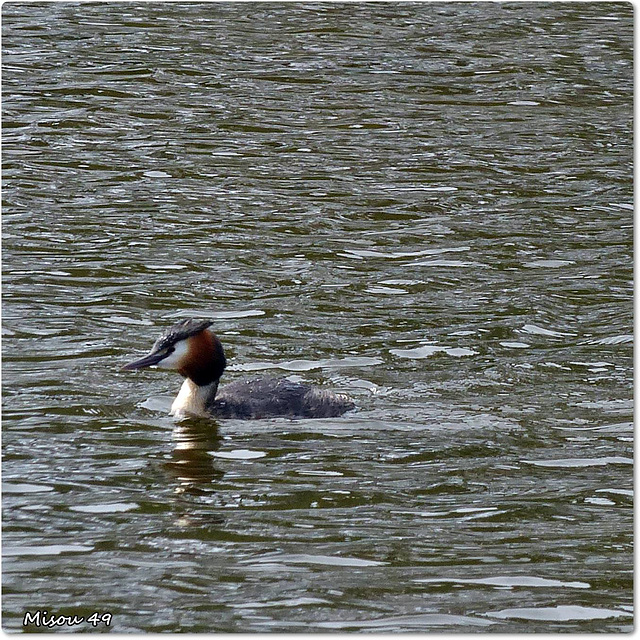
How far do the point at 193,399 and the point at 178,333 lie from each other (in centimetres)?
48

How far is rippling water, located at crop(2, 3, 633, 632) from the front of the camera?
7355 mm

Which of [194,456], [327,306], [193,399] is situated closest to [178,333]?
[193,399]

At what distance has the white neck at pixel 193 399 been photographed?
9.91m

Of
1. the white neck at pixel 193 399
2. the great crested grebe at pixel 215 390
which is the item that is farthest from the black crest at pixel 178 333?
the white neck at pixel 193 399

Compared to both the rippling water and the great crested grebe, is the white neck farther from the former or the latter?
the rippling water

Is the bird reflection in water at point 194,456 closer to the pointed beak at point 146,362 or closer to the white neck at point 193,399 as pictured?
the white neck at point 193,399

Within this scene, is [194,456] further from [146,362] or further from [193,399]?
[146,362]

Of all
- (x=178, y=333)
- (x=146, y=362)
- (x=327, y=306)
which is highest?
(x=178, y=333)

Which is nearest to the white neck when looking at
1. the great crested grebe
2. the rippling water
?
the great crested grebe

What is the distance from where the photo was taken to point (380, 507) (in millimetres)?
8203

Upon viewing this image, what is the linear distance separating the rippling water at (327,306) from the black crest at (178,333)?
0.49 metres

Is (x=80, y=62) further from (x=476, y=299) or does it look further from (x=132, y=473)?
(x=132, y=473)

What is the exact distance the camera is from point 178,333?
391 inches

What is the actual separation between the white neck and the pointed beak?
27 centimetres
